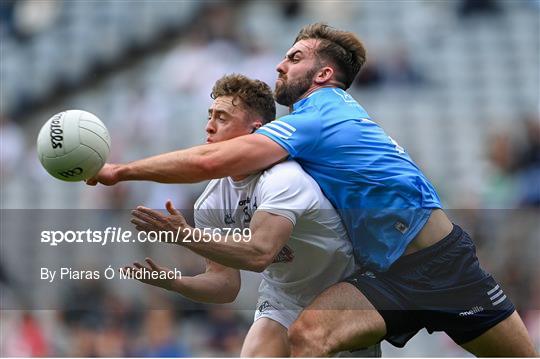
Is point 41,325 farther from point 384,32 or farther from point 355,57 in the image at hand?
point 384,32

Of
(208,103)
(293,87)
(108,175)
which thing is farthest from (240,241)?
(208,103)

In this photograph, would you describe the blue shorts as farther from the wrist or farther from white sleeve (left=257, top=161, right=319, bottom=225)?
the wrist

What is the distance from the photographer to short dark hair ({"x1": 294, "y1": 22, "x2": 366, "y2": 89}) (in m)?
6.47

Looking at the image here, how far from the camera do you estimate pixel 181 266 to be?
28.6 ft

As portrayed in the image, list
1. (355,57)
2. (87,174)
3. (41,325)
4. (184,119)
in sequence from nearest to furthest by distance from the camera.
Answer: (87,174), (355,57), (41,325), (184,119)

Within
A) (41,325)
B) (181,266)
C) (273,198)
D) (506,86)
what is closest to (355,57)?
(273,198)

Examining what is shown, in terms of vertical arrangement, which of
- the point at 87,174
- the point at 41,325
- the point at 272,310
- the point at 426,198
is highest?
the point at 87,174

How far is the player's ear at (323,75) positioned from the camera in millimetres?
6391

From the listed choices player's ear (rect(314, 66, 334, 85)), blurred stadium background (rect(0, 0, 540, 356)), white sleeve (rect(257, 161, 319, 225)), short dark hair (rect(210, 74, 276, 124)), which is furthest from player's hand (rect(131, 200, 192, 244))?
blurred stadium background (rect(0, 0, 540, 356))

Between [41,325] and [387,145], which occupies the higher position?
[387,145]

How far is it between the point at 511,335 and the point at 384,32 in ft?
27.5

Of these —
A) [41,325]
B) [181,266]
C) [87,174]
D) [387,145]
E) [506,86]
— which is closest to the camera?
[87,174]

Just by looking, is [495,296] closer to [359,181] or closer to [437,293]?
[437,293]

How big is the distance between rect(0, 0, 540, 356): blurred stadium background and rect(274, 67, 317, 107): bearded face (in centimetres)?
247
